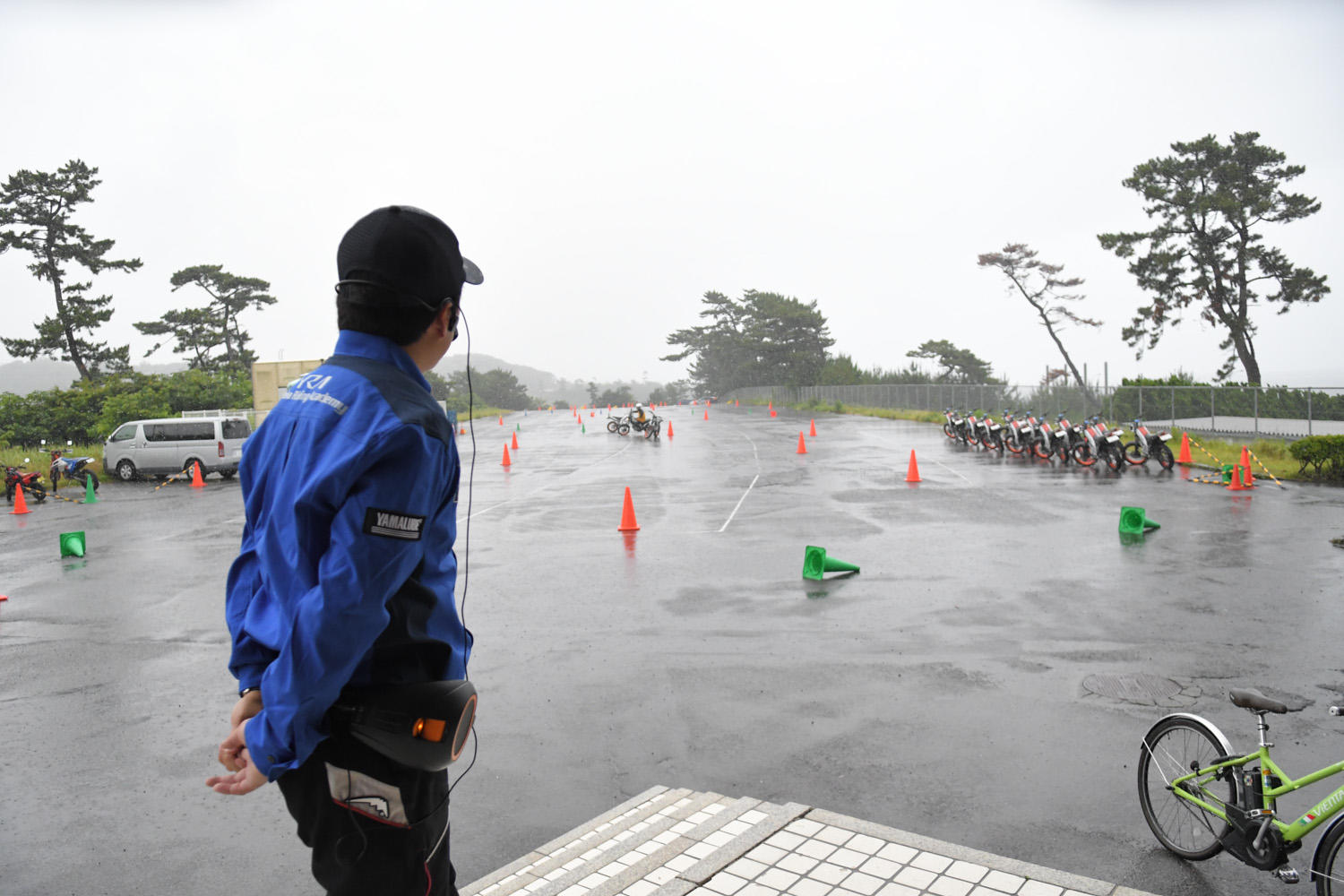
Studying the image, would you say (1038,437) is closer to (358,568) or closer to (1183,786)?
(1183,786)

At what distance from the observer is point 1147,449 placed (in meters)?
21.5

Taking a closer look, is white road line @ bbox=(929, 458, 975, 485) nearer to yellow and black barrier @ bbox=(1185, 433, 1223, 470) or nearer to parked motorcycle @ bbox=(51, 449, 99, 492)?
yellow and black barrier @ bbox=(1185, 433, 1223, 470)

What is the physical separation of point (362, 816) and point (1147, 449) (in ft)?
73.7

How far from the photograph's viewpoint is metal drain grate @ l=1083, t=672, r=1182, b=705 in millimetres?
6559

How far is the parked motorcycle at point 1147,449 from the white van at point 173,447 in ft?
74.6

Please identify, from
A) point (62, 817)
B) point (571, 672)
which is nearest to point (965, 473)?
point (571, 672)

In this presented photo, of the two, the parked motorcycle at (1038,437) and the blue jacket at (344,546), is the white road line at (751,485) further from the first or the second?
the blue jacket at (344,546)

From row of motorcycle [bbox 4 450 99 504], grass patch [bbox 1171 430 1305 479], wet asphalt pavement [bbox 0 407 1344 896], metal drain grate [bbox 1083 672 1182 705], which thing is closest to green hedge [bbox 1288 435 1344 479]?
grass patch [bbox 1171 430 1305 479]

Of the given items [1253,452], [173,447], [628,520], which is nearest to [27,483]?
[173,447]

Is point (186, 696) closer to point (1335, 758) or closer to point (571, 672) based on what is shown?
point (571, 672)

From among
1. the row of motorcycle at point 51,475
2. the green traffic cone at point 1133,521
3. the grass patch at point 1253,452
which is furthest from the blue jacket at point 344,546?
the row of motorcycle at point 51,475

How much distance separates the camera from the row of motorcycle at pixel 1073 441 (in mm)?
20891

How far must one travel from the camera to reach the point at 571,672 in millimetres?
7496

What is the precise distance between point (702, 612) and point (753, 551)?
324cm
